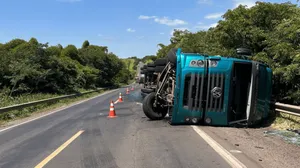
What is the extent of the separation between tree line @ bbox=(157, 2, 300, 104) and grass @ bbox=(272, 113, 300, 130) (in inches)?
40.2

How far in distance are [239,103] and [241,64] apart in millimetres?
1238

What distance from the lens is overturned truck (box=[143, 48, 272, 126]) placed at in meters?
10.3

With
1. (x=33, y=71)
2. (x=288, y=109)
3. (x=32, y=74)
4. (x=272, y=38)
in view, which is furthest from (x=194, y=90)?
(x=32, y=74)

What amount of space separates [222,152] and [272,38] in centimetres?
789

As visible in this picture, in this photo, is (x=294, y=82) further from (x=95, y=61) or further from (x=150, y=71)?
(x=95, y=61)

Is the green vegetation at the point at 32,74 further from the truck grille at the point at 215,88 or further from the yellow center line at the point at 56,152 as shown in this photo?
the truck grille at the point at 215,88

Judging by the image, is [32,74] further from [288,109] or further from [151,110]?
[288,109]

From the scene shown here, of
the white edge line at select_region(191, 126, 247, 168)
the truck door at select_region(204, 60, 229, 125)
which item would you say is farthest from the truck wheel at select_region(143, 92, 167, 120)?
the white edge line at select_region(191, 126, 247, 168)

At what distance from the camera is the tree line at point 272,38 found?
38.8 ft

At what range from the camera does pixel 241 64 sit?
10930 mm

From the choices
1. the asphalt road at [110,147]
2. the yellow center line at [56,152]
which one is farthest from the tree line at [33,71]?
the yellow center line at [56,152]

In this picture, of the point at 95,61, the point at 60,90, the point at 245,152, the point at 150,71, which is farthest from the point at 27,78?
the point at 95,61

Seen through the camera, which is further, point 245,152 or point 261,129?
point 261,129

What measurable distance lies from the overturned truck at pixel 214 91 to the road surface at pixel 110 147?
0.69 meters
